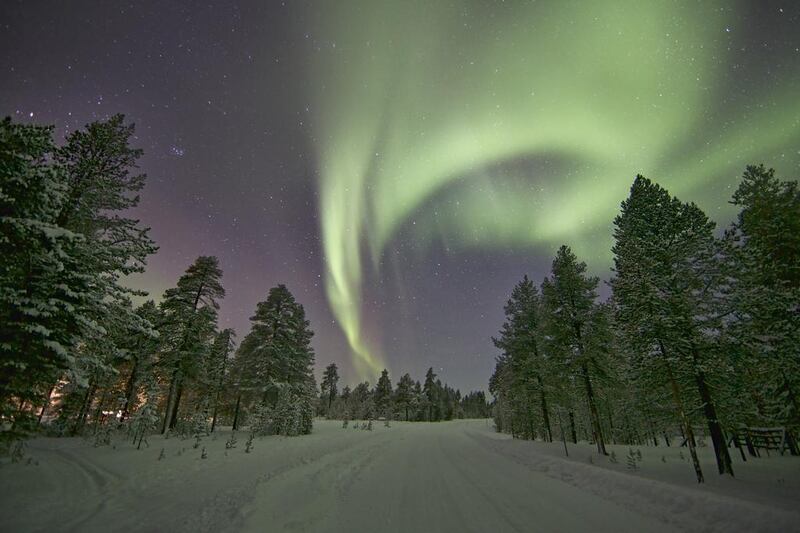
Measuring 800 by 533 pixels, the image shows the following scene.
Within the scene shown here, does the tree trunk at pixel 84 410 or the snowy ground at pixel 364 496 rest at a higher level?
the tree trunk at pixel 84 410

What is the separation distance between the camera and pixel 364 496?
9.23 meters

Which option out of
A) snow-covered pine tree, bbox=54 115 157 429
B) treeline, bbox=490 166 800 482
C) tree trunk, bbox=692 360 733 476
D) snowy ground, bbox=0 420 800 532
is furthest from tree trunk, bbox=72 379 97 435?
tree trunk, bbox=692 360 733 476

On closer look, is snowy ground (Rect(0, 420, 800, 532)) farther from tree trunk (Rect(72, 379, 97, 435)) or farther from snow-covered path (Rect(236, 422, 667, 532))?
tree trunk (Rect(72, 379, 97, 435))

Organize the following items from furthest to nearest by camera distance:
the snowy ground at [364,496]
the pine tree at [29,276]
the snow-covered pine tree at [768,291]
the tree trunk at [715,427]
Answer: the tree trunk at [715,427] → the snow-covered pine tree at [768,291] → the pine tree at [29,276] → the snowy ground at [364,496]

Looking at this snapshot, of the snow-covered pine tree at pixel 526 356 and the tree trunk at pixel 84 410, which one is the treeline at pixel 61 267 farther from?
the snow-covered pine tree at pixel 526 356

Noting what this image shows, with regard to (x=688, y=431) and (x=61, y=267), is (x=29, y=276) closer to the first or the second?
(x=61, y=267)

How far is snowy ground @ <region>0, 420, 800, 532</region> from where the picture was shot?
6.97 meters

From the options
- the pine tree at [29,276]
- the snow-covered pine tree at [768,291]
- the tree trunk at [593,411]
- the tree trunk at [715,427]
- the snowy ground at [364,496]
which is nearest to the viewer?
the snowy ground at [364,496]

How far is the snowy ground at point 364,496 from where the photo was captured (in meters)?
6.97

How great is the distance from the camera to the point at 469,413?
124 m

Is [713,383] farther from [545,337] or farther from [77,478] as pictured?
[77,478]

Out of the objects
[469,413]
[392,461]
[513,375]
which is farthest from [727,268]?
[469,413]

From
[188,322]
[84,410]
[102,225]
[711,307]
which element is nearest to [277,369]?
[188,322]

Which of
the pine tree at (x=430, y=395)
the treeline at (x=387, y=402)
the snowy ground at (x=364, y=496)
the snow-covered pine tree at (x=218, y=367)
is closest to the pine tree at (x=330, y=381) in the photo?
the treeline at (x=387, y=402)
